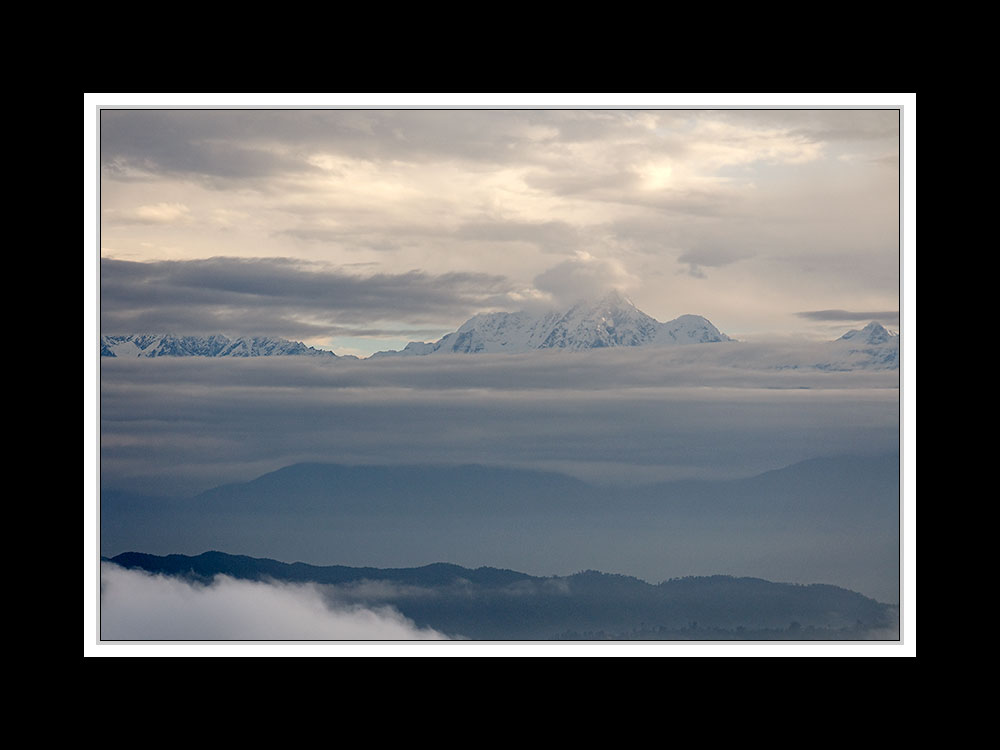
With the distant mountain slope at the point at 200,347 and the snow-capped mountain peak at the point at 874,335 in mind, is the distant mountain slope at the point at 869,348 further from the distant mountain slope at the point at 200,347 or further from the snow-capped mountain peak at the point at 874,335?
the distant mountain slope at the point at 200,347

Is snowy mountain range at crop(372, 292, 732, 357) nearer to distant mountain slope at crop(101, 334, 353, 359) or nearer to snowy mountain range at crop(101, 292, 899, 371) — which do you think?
snowy mountain range at crop(101, 292, 899, 371)

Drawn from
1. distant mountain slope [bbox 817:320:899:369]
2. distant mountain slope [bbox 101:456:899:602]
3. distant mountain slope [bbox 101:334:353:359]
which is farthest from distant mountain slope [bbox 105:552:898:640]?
distant mountain slope [bbox 817:320:899:369]

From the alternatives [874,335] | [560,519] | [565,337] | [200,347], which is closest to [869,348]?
[874,335]

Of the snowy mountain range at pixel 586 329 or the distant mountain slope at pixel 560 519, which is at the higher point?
the snowy mountain range at pixel 586 329

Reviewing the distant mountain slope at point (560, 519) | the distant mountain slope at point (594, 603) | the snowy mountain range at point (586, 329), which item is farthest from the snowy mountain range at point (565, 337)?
the distant mountain slope at point (594, 603)

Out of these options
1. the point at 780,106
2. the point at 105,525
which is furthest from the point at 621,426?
the point at 105,525

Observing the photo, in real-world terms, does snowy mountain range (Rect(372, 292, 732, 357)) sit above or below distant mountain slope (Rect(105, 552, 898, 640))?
above
